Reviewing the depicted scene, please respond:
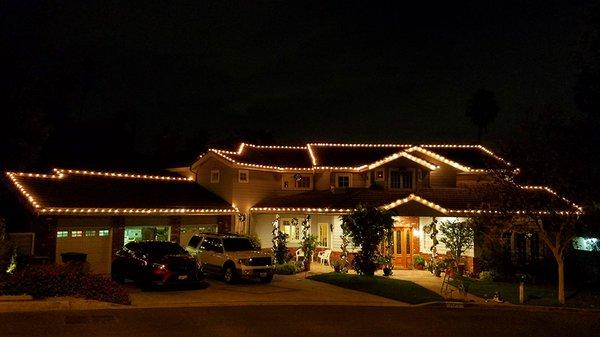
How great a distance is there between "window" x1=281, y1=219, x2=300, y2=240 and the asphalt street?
46.6 feet

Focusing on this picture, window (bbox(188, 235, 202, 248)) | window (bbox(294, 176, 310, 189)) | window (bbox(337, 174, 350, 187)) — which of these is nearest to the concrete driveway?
window (bbox(188, 235, 202, 248))

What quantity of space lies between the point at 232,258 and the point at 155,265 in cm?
364

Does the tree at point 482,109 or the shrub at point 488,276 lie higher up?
the tree at point 482,109

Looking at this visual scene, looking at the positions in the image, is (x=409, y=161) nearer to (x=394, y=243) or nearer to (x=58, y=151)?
(x=394, y=243)

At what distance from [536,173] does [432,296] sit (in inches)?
223

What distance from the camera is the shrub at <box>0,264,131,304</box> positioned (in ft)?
50.7

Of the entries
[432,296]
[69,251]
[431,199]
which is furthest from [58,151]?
[432,296]

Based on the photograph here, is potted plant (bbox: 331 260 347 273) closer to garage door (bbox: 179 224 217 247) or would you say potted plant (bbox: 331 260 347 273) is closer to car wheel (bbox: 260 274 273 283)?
car wheel (bbox: 260 274 273 283)

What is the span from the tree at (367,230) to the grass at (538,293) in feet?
14.0

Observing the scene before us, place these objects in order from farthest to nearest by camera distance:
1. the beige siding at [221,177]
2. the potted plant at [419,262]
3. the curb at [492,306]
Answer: the beige siding at [221,177] → the potted plant at [419,262] → the curb at [492,306]

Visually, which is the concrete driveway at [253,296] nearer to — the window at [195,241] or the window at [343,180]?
the window at [195,241]

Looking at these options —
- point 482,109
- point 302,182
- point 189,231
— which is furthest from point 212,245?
point 482,109

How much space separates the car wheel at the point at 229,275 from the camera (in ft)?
70.8

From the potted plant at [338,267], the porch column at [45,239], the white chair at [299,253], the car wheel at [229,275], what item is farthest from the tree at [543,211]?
the porch column at [45,239]
